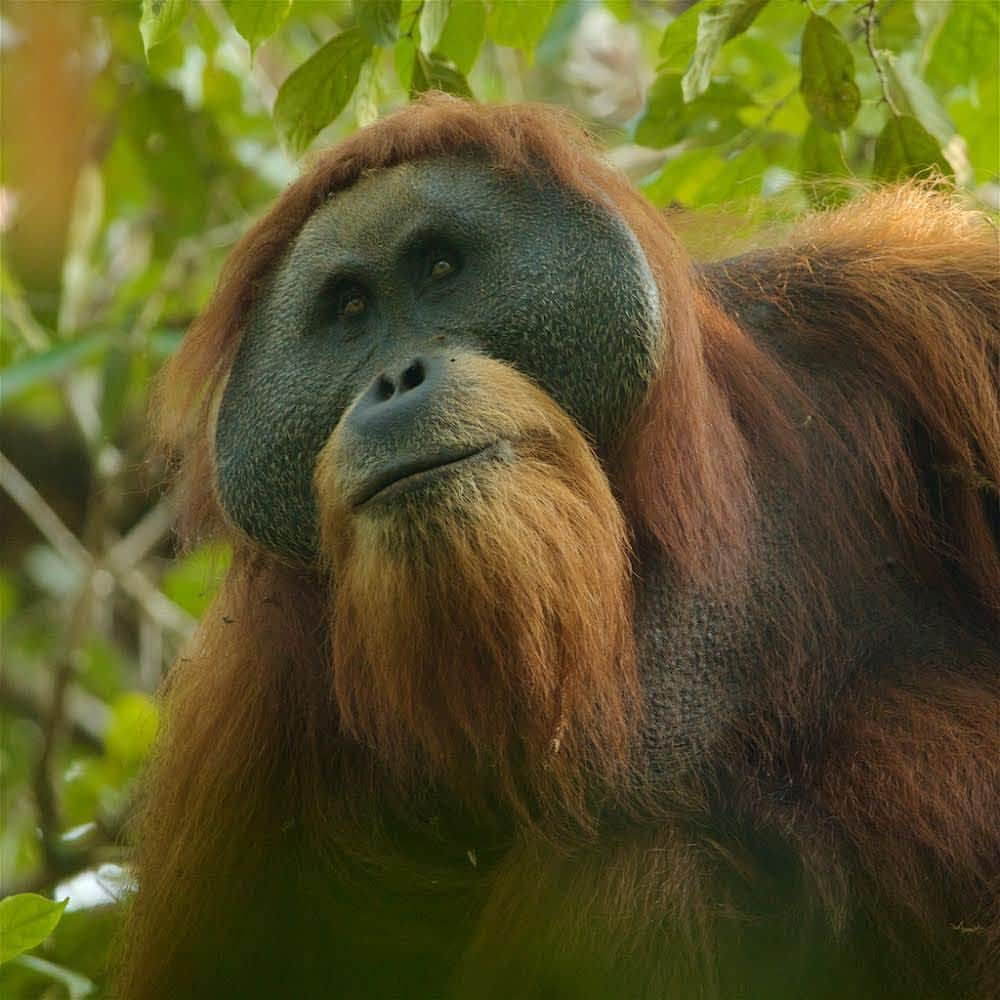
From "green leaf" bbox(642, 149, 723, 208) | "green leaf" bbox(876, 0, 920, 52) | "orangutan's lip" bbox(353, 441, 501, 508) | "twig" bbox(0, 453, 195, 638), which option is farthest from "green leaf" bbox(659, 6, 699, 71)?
"twig" bbox(0, 453, 195, 638)

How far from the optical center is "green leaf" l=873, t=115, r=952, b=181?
324cm

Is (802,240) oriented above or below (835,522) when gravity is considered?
above

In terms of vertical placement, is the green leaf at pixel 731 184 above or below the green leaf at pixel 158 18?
below

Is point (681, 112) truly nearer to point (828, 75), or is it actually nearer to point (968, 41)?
point (828, 75)

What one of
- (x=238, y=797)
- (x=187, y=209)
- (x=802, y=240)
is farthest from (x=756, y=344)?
(x=187, y=209)

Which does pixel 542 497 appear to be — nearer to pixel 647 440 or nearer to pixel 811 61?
pixel 647 440

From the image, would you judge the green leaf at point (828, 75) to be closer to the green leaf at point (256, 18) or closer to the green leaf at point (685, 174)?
the green leaf at point (685, 174)

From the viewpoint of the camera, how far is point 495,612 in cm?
217

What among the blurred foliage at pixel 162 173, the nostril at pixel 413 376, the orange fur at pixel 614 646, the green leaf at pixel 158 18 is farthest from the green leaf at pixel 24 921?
the green leaf at pixel 158 18

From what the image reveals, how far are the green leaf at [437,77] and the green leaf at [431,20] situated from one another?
0.20 m

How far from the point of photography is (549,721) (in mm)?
2305

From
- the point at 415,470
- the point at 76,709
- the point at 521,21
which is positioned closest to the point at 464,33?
the point at 521,21

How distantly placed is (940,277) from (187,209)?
2659 mm

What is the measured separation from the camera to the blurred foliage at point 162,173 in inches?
113
